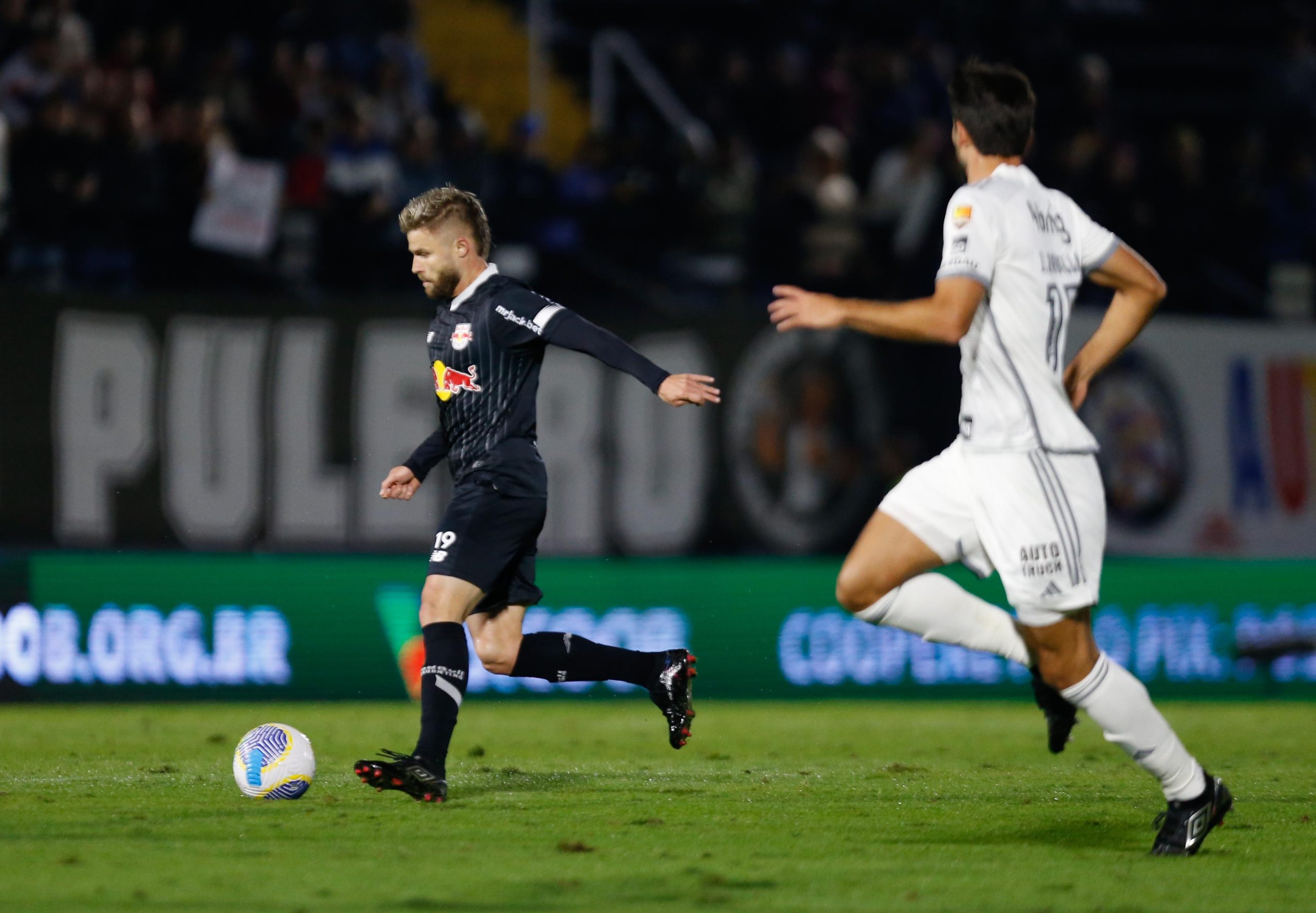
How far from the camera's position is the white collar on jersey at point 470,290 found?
6.71 meters

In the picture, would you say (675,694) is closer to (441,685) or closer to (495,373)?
(441,685)

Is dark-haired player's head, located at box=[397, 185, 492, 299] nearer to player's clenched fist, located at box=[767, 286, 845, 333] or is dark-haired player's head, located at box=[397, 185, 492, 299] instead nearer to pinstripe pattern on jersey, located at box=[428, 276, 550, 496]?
pinstripe pattern on jersey, located at box=[428, 276, 550, 496]

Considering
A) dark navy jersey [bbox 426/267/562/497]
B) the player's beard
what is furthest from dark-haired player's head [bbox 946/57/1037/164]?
the player's beard

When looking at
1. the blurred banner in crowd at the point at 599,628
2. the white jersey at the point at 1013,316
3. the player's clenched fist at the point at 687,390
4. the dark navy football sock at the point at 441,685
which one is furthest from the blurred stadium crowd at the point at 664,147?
the white jersey at the point at 1013,316

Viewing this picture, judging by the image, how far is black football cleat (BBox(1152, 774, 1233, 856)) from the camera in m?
5.46

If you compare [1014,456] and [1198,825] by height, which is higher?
[1014,456]

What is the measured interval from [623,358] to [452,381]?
2.42 ft

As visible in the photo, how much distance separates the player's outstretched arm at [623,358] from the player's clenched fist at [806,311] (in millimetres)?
719

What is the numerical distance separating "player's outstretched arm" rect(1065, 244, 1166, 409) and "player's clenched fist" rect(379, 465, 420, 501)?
100.0 inches

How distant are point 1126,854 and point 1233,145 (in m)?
15.4

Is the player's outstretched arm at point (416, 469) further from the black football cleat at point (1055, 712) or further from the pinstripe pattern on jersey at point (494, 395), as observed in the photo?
the black football cleat at point (1055, 712)

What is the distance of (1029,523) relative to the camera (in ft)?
17.7

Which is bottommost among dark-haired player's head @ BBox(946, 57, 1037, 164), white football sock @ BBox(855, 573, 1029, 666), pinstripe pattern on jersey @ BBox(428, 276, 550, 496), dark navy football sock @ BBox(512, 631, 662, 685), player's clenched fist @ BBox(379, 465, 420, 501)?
dark navy football sock @ BBox(512, 631, 662, 685)

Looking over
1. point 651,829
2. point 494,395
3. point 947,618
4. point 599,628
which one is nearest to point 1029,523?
point 947,618
